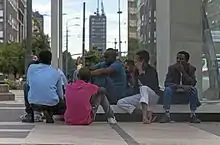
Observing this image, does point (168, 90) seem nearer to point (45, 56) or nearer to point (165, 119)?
point (165, 119)

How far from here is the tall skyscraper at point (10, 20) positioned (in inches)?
4156

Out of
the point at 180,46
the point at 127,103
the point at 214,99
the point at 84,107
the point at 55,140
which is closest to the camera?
the point at 55,140

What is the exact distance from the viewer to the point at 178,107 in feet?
42.2

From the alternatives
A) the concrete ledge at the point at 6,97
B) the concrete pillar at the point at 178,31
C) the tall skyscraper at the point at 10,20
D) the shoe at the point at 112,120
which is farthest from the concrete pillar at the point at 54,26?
the tall skyscraper at the point at 10,20

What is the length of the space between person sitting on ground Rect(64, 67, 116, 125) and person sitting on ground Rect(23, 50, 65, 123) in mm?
329

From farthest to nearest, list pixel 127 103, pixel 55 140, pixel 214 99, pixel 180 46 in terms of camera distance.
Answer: pixel 180 46 < pixel 214 99 < pixel 127 103 < pixel 55 140

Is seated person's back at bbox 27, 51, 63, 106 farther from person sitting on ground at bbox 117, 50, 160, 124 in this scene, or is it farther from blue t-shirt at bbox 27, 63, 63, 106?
person sitting on ground at bbox 117, 50, 160, 124

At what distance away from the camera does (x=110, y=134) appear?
33.5ft

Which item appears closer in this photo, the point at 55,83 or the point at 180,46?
the point at 55,83

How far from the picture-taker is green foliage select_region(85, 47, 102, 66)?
1482 centimetres

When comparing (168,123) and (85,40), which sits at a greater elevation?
(85,40)

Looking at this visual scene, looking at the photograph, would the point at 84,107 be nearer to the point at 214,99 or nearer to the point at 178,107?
the point at 178,107

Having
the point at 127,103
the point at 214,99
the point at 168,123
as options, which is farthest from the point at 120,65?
the point at 214,99

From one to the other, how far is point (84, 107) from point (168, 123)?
6.53ft
